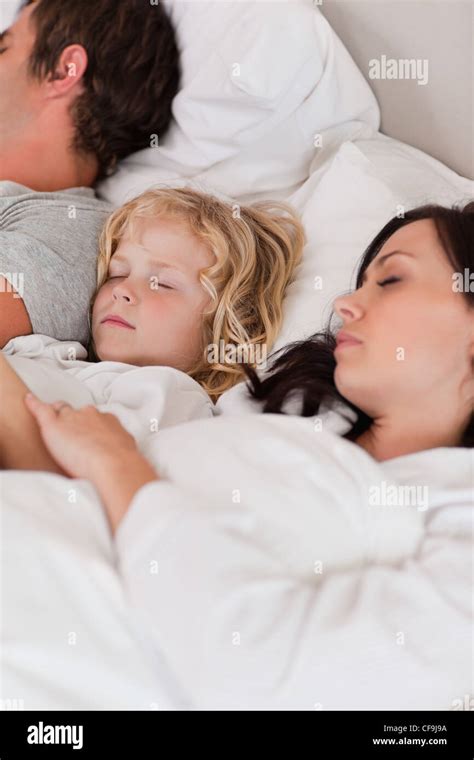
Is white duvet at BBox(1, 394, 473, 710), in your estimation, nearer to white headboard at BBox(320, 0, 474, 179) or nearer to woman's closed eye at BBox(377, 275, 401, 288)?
woman's closed eye at BBox(377, 275, 401, 288)

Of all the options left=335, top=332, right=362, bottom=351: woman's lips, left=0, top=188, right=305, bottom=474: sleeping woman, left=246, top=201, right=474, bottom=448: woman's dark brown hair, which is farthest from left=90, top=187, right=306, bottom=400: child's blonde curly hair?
left=335, top=332, right=362, bottom=351: woman's lips

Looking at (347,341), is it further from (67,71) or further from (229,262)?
(67,71)

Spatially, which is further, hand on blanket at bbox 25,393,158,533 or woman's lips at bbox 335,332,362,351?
woman's lips at bbox 335,332,362,351

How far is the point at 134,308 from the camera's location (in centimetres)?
141

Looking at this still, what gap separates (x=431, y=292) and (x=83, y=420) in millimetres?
448

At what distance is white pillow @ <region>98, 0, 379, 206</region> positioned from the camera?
1.67 metres

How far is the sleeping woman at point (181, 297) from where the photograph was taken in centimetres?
137

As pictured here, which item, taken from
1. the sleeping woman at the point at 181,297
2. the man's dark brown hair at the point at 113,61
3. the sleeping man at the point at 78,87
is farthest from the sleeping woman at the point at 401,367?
the man's dark brown hair at the point at 113,61

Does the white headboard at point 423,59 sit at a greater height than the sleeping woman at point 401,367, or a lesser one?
greater

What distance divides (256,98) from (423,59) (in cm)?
32

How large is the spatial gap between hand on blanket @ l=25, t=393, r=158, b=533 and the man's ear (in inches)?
35.7

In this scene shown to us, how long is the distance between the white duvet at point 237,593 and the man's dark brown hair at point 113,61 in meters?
1.04

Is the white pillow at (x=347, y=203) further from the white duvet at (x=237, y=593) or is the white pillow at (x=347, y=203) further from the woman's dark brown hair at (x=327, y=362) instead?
the white duvet at (x=237, y=593)
